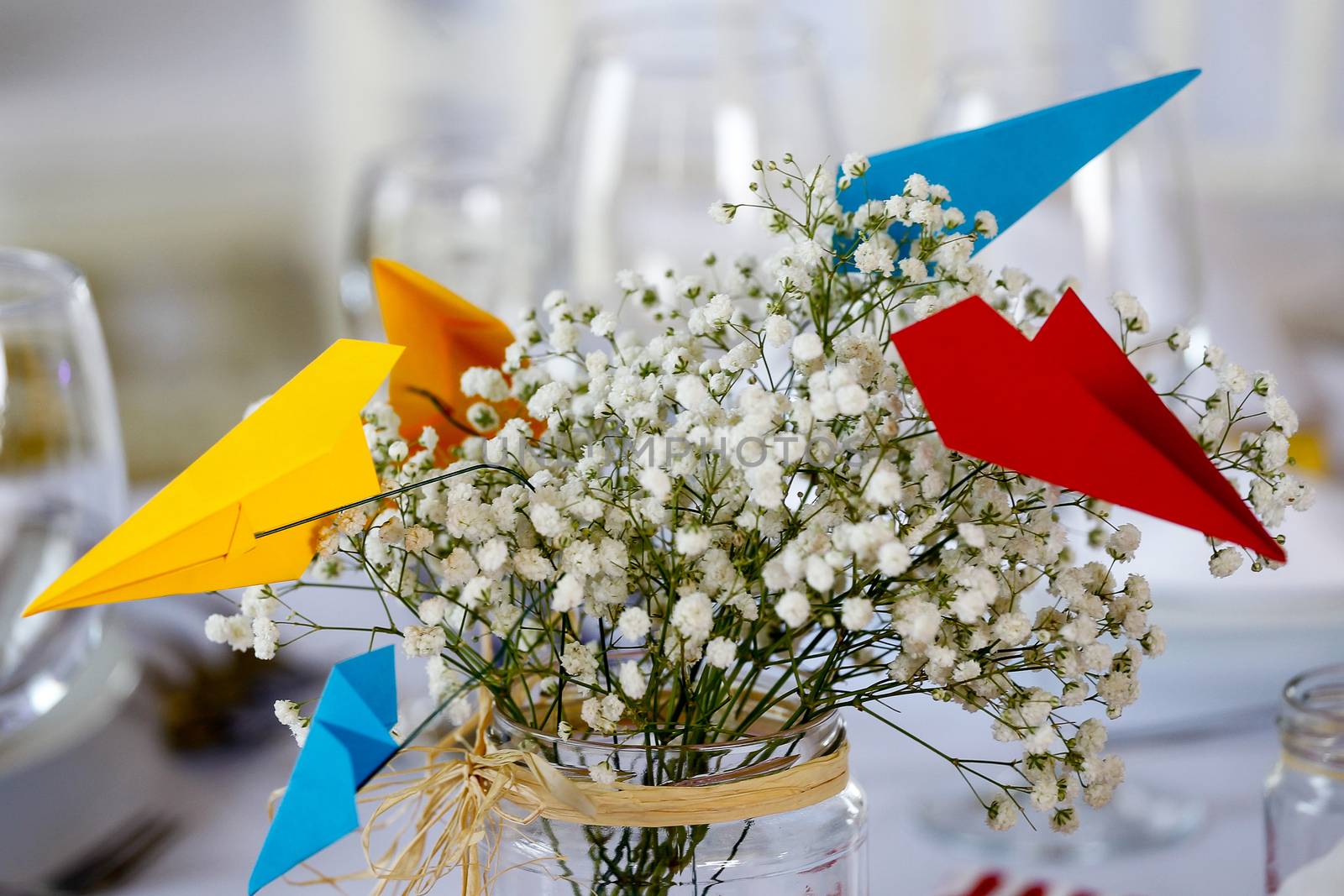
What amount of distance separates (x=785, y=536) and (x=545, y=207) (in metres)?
0.54

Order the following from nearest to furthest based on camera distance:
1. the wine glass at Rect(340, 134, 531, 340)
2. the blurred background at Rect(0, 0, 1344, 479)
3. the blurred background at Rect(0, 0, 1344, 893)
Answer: the blurred background at Rect(0, 0, 1344, 893), the wine glass at Rect(340, 134, 531, 340), the blurred background at Rect(0, 0, 1344, 479)

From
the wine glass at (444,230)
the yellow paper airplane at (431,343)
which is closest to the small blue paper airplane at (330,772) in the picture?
the yellow paper airplane at (431,343)

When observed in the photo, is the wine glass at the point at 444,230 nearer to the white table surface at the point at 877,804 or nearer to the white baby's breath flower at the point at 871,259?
the white table surface at the point at 877,804

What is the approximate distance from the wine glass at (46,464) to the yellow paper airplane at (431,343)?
0.29m

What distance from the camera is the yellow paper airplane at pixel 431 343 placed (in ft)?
1.41

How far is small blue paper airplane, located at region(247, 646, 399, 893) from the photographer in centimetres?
31

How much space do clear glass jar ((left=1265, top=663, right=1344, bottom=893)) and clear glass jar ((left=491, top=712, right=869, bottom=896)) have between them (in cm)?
20

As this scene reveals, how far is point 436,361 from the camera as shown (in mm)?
436

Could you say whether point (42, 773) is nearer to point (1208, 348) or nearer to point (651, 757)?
point (651, 757)

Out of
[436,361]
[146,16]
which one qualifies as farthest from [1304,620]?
[146,16]

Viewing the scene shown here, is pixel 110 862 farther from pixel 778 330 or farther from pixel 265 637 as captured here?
pixel 778 330

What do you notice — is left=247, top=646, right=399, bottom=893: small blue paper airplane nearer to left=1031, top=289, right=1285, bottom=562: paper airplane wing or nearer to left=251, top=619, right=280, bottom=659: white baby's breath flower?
left=251, top=619, right=280, bottom=659: white baby's breath flower

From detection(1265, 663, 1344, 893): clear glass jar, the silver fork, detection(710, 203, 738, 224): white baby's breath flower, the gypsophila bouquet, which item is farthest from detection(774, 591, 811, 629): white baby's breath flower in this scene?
the silver fork

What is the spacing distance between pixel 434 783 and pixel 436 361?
14cm
